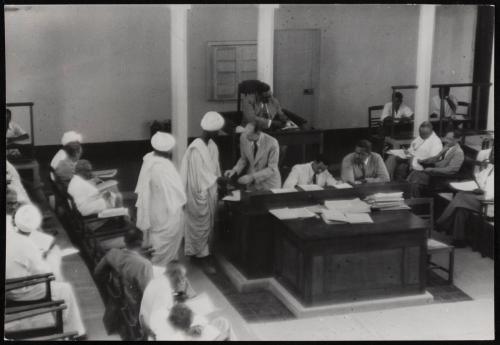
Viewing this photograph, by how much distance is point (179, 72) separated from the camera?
10555 mm

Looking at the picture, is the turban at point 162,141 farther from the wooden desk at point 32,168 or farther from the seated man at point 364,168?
the wooden desk at point 32,168

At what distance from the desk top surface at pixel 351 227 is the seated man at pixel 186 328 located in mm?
1929

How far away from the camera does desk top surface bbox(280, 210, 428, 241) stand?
830 centimetres

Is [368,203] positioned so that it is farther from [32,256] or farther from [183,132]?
[32,256]

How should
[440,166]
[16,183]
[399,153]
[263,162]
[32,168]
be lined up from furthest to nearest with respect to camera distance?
[399,153] → [440,166] → [32,168] → [263,162] → [16,183]

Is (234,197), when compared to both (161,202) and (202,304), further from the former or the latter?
(202,304)

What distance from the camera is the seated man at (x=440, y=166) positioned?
436 inches

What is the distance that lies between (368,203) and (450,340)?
2029 mm

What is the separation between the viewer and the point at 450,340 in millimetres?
7531

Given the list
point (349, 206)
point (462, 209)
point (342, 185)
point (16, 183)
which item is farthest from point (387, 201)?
point (16, 183)

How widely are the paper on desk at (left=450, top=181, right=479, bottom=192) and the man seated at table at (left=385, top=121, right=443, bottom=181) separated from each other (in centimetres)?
98

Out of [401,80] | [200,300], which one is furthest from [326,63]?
[200,300]

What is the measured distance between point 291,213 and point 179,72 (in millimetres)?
2750

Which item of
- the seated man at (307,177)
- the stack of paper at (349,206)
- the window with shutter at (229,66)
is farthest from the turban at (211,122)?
the window with shutter at (229,66)
